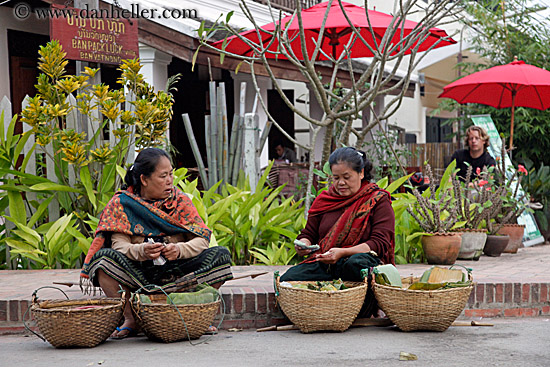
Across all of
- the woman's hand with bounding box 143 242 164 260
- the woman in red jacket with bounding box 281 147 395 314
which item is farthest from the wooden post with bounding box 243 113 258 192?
the woman's hand with bounding box 143 242 164 260

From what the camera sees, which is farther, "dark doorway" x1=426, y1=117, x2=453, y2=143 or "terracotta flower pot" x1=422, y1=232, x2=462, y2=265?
"dark doorway" x1=426, y1=117, x2=453, y2=143

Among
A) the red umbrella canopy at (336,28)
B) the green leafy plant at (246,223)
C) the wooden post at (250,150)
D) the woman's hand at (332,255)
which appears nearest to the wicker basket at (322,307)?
the woman's hand at (332,255)

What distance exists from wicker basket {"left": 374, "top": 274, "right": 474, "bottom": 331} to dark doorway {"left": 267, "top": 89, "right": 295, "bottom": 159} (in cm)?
903

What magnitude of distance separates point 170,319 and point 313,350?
0.78 meters

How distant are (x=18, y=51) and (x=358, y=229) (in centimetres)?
595

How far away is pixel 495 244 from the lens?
7.39m

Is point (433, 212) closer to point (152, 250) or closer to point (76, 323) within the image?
point (152, 250)

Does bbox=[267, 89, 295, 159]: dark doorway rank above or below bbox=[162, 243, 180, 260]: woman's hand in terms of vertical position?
above

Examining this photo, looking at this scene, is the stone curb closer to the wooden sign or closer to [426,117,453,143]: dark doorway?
the wooden sign

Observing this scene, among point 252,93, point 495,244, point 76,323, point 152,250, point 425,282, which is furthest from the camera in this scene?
point 252,93

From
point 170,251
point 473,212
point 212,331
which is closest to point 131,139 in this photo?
point 170,251

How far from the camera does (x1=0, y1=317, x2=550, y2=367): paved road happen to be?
12.1 feet

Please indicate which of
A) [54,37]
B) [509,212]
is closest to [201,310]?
[54,37]

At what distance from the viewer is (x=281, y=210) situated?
21.7 ft
